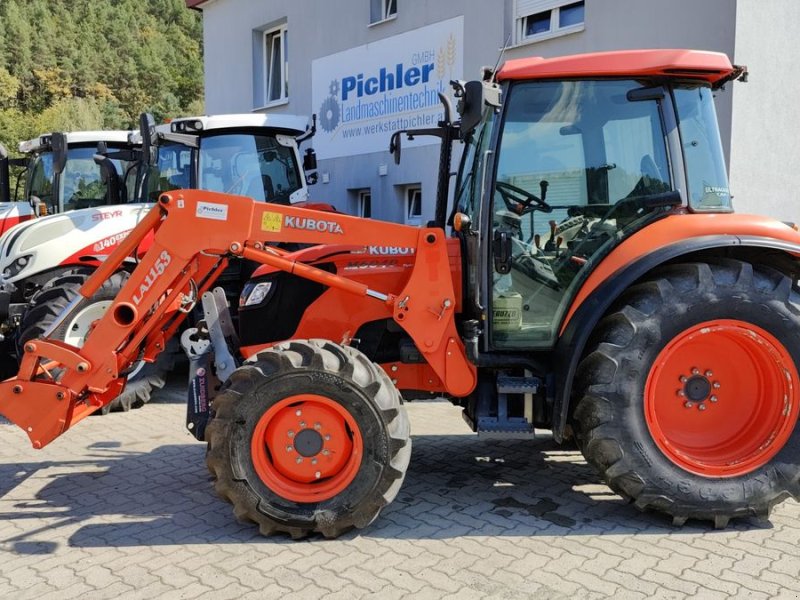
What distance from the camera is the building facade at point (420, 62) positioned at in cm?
706

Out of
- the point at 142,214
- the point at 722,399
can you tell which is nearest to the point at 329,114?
the point at 142,214

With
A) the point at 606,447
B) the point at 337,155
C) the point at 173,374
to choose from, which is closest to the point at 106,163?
the point at 173,374

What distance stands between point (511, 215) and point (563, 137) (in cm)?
46

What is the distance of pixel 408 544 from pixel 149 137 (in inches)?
181

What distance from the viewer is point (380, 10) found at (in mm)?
10836

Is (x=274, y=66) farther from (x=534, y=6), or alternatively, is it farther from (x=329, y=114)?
(x=534, y=6)

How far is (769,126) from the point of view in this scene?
715 centimetres

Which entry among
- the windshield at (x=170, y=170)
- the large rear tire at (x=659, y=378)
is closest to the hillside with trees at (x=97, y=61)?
the windshield at (x=170, y=170)

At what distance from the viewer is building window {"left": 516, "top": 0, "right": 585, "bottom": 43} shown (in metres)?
8.32

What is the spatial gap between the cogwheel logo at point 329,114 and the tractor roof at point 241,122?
396 cm

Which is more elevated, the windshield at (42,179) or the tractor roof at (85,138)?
the tractor roof at (85,138)

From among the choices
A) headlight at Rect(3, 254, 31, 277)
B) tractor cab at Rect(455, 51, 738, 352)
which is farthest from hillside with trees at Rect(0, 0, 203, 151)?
tractor cab at Rect(455, 51, 738, 352)

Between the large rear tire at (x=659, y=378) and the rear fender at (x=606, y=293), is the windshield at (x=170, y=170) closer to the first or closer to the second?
the rear fender at (x=606, y=293)

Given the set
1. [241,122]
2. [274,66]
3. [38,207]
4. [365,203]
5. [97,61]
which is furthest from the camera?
[97,61]
